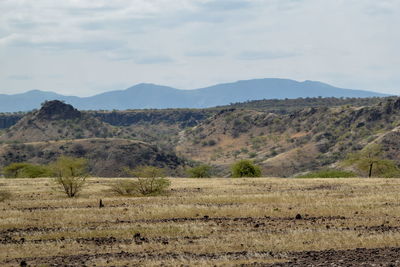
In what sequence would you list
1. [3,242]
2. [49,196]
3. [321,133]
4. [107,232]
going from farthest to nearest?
[321,133] < [49,196] < [107,232] < [3,242]

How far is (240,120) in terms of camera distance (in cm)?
15575

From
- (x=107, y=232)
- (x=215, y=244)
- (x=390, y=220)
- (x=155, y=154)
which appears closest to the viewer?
(x=215, y=244)

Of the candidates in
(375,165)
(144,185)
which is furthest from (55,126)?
(144,185)

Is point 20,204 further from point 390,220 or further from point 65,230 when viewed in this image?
point 390,220

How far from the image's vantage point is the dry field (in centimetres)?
1672

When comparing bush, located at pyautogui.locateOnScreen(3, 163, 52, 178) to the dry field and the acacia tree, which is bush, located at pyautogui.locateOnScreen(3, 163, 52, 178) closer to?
the dry field

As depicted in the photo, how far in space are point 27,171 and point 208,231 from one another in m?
53.4

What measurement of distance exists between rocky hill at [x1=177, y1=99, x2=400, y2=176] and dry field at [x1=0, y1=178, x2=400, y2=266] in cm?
7203

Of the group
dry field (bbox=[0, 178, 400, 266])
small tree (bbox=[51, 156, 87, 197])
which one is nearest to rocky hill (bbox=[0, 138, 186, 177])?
small tree (bbox=[51, 156, 87, 197])

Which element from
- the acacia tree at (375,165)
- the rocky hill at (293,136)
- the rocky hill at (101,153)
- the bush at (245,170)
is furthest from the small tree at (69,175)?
the rocky hill at (293,136)

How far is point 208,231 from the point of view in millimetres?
21406

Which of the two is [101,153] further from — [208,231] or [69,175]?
[208,231]

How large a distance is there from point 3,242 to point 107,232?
372 centimetres

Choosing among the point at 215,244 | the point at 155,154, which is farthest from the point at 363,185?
the point at 155,154
